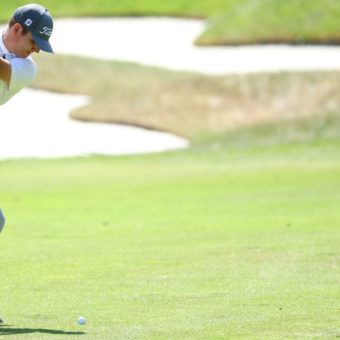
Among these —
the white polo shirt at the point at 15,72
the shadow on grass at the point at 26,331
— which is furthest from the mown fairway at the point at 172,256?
the white polo shirt at the point at 15,72

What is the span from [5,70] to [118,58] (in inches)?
1381

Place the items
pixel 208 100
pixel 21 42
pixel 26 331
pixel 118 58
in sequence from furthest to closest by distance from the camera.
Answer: pixel 118 58 < pixel 208 100 < pixel 21 42 < pixel 26 331

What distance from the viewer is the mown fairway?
7.50 metres

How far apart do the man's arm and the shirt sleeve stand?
0.11ft

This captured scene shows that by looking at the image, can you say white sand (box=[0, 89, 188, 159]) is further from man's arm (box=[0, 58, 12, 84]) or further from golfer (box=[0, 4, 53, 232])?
man's arm (box=[0, 58, 12, 84])

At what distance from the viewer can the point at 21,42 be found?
24.4 feet

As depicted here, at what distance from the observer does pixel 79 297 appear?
8.64 meters

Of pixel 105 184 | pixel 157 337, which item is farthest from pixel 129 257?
pixel 105 184

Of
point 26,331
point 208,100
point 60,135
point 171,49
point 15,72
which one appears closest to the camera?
point 26,331

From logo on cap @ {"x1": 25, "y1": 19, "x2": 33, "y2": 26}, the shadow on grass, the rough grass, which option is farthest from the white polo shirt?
the rough grass

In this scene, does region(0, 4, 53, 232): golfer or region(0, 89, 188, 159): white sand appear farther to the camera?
region(0, 89, 188, 159): white sand

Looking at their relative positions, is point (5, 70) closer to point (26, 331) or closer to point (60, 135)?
point (26, 331)

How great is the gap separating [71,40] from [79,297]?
36734 millimetres

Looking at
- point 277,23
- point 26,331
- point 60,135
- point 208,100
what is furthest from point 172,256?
point 277,23
